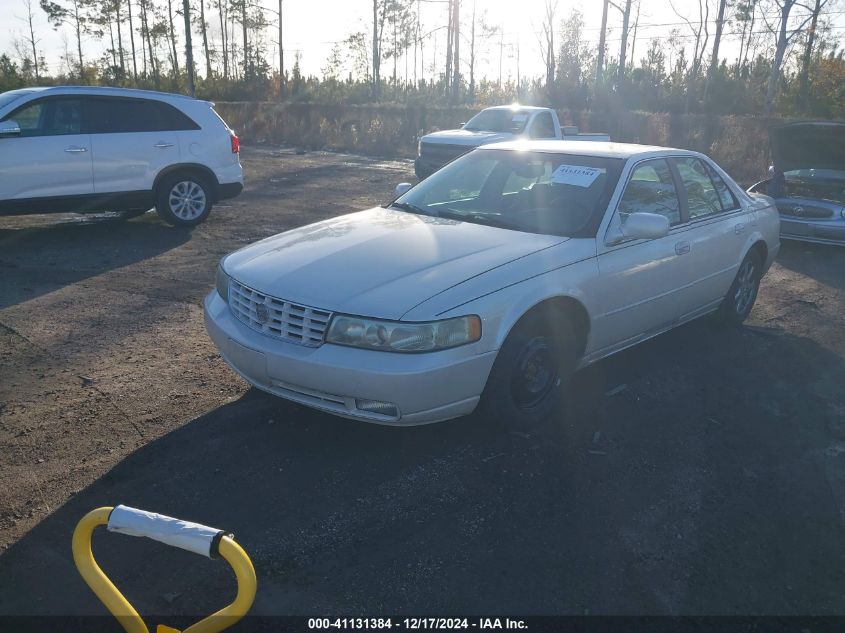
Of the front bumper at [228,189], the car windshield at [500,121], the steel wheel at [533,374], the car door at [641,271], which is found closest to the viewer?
the steel wheel at [533,374]

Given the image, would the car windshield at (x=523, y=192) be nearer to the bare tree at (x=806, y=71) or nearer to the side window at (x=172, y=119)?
the side window at (x=172, y=119)

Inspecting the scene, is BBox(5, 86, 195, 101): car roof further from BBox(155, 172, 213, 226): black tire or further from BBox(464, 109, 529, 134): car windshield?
BBox(464, 109, 529, 134): car windshield

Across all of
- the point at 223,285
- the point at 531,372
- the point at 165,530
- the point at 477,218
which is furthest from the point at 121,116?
the point at 165,530

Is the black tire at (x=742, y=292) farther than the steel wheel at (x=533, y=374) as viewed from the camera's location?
Yes

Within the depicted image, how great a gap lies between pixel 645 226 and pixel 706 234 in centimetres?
131

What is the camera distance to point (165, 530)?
2.20m

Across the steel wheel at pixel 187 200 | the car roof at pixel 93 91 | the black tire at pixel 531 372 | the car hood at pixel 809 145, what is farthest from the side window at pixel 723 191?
the car roof at pixel 93 91

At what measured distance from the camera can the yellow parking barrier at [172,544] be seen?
2172 mm

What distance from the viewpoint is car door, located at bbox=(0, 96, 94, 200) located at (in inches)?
345

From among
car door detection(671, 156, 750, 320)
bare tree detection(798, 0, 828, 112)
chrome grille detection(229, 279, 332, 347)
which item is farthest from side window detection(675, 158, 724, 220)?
bare tree detection(798, 0, 828, 112)

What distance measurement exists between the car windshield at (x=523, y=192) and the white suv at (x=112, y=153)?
5470mm

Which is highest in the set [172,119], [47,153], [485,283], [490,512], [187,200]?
[172,119]

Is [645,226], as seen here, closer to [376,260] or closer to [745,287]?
[376,260]

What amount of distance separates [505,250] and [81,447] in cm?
259
